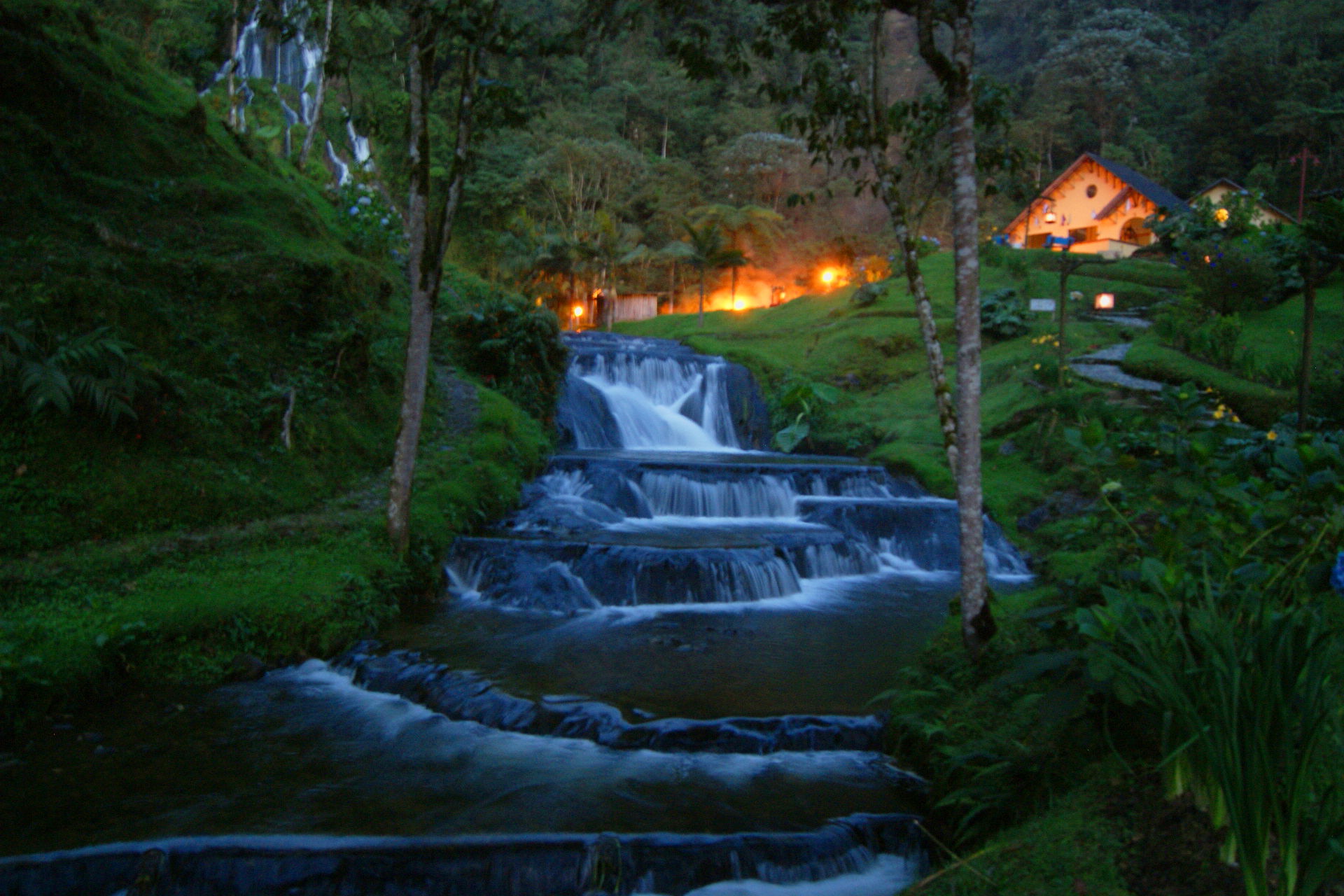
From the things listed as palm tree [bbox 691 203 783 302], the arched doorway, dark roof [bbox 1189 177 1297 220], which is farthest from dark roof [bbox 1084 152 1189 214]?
palm tree [bbox 691 203 783 302]

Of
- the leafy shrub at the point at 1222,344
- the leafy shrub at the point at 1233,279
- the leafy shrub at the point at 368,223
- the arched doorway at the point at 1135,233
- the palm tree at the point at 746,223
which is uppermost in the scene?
the palm tree at the point at 746,223

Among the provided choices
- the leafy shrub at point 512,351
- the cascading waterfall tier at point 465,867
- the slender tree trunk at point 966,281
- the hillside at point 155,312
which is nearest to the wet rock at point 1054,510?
the slender tree trunk at point 966,281

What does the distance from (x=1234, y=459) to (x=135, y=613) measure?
7326 mm

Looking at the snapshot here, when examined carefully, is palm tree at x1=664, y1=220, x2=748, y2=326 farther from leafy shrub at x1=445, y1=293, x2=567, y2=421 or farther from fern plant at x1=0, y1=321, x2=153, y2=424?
fern plant at x1=0, y1=321, x2=153, y2=424

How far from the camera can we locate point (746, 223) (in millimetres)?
40875

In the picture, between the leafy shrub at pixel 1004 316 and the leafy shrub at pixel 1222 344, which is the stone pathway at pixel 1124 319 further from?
the leafy shrub at pixel 1222 344

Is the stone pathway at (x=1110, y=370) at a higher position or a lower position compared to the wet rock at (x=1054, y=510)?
higher

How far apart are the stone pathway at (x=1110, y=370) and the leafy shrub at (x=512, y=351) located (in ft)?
34.9

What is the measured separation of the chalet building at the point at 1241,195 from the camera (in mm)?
29000

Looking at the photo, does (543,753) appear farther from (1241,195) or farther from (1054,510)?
(1241,195)

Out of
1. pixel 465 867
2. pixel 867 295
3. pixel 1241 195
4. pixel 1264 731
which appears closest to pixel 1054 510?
pixel 1264 731

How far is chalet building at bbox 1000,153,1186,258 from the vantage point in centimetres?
3659

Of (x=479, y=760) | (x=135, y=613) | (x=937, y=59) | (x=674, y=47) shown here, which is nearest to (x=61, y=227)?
(x=135, y=613)

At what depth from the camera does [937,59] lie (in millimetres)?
5031
